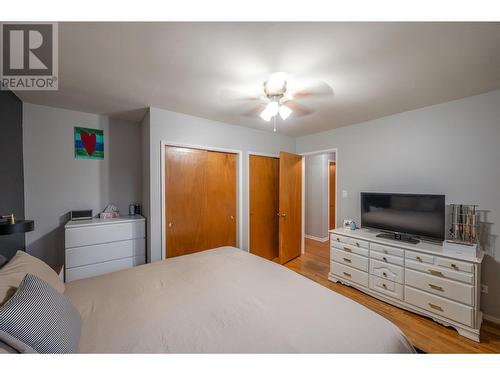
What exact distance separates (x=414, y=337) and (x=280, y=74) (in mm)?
2639

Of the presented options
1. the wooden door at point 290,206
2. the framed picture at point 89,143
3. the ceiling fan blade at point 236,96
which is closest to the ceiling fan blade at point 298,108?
the ceiling fan blade at point 236,96

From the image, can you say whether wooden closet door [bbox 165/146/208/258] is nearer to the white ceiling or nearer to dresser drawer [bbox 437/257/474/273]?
the white ceiling

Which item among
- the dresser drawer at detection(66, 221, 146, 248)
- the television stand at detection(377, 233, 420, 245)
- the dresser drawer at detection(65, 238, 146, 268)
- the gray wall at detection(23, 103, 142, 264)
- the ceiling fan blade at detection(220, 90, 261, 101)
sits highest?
the ceiling fan blade at detection(220, 90, 261, 101)

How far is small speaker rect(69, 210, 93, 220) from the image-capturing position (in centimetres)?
255

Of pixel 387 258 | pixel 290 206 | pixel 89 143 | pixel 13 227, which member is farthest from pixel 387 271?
pixel 89 143

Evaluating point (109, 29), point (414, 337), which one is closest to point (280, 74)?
point (109, 29)

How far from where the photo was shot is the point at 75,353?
855 millimetres

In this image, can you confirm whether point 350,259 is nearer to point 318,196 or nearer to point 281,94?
point 281,94

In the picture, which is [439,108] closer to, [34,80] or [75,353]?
[75,353]

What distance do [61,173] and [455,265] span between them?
4574 mm

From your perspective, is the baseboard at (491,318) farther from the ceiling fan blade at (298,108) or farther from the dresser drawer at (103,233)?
the dresser drawer at (103,233)

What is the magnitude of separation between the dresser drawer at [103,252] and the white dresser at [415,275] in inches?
107
